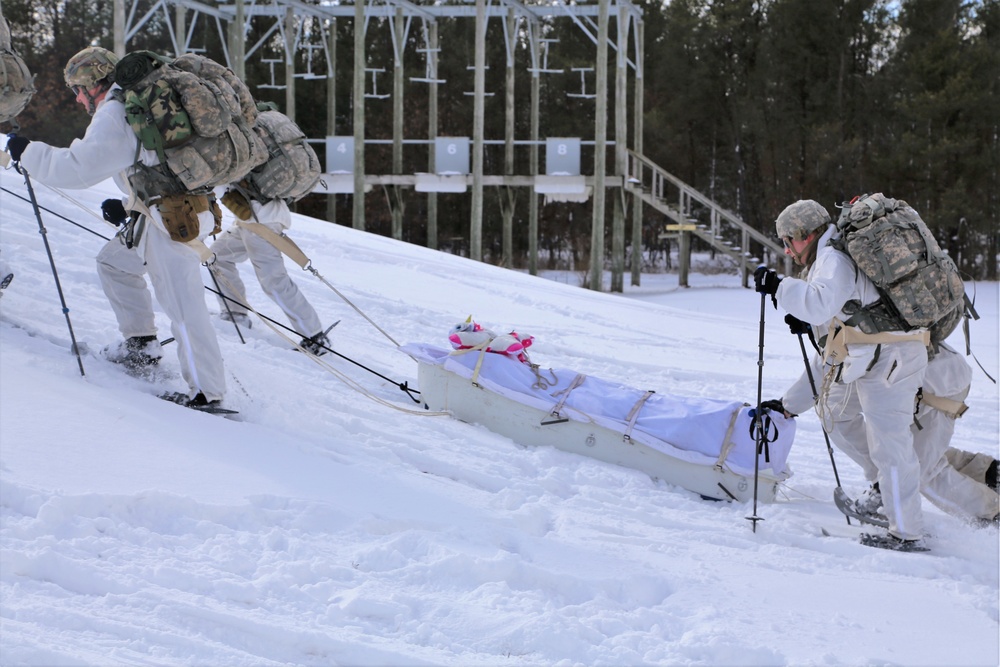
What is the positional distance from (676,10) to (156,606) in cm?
3085

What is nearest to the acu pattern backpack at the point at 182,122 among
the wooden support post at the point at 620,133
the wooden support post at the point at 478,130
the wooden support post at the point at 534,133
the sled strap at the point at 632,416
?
the sled strap at the point at 632,416

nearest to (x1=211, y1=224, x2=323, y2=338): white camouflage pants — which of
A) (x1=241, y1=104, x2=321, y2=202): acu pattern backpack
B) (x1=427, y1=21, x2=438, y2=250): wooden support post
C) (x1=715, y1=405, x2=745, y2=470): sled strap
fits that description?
(x1=241, y1=104, x2=321, y2=202): acu pattern backpack

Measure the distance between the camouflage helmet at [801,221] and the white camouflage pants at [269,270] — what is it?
371 centimetres

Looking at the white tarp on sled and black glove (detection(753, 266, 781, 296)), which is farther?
the white tarp on sled

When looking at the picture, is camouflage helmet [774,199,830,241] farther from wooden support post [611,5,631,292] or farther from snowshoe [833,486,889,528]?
wooden support post [611,5,631,292]

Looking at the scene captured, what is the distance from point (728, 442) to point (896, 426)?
3.17 feet

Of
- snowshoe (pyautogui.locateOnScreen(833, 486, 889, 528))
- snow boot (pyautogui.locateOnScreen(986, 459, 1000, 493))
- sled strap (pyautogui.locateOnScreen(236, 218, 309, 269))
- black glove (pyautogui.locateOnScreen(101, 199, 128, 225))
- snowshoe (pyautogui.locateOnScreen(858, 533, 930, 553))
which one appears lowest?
snowshoe (pyautogui.locateOnScreen(858, 533, 930, 553))

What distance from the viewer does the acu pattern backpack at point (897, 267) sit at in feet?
16.3

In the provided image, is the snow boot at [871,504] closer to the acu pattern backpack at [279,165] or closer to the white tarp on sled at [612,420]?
the white tarp on sled at [612,420]

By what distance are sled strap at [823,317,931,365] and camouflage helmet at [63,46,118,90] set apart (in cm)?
387

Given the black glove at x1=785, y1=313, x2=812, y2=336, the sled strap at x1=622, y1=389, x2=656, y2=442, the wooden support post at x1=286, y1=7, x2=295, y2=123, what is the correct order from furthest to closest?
the wooden support post at x1=286, y1=7, x2=295, y2=123 → the sled strap at x1=622, y1=389, x2=656, y2=442 → the black glove at x1=785, y1=313, x2=812, y2=336

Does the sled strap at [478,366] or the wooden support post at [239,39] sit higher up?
the wooden support post at [239,39]

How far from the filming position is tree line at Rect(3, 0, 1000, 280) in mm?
26016

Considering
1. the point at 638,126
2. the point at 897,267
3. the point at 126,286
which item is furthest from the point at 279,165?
the point at 638,126
